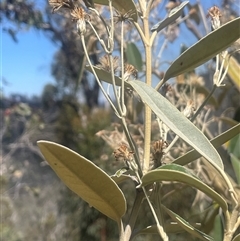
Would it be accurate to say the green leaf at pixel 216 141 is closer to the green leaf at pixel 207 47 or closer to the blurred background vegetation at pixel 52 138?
the green leaf at pixel 207 47

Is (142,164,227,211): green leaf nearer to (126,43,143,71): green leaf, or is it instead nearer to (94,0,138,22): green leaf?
(94,0,138,22): green leaf

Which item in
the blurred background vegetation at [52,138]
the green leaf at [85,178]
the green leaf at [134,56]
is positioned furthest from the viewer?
the blurred background vegetation at [52,138]

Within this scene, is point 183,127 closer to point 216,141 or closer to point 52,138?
point 216,141

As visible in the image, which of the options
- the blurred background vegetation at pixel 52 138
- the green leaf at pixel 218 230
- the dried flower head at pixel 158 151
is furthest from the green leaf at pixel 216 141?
the blurred background vegetation at pixel 52 138

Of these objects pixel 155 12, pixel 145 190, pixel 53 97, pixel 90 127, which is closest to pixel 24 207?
pixel 90 127

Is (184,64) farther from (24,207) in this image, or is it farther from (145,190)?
(24,207)

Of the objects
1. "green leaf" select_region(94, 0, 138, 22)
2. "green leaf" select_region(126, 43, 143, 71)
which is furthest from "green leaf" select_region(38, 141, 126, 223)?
"green leaf" select_region(126, 43, 143, 71)

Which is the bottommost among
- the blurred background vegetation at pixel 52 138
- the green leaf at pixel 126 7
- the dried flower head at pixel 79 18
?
the blurred background vegetation at pixel 52 138
